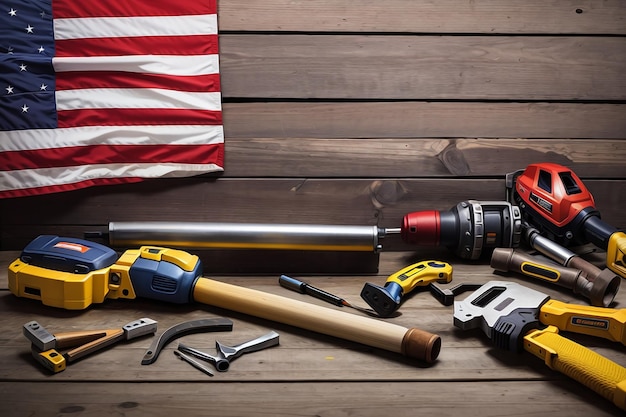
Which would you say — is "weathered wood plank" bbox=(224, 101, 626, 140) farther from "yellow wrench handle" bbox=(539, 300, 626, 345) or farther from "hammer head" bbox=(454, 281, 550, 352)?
"yellow wrench handle" bbox=(539, 300, 626, 345)

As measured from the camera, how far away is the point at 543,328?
4.81 feet

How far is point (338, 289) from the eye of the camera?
1.78m

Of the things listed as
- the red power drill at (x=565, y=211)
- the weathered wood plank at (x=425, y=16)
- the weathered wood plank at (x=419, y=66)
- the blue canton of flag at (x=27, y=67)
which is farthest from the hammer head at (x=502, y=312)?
the blue canton of flag at (x=27, y=67)

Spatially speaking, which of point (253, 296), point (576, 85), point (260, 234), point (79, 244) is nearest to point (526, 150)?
point (576, 85)

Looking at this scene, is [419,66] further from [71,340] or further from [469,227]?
[71,340]

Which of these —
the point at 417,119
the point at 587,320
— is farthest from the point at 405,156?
the point at 587,320

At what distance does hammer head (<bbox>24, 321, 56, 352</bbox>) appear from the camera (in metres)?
1.31

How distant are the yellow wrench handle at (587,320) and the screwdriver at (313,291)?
1.41 feet

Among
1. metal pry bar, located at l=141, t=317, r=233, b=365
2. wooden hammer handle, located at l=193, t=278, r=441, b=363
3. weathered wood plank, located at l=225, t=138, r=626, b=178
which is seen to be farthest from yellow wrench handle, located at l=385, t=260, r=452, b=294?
metal pry bar, located at l=141, t=317, r=233, b=365

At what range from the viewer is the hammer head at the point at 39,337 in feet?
4.29

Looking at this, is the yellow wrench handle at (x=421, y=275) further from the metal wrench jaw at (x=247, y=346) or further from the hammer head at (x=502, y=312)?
the metal wrench jaw at (x=247, y=346)

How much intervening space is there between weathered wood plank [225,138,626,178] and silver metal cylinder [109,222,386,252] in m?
0.23

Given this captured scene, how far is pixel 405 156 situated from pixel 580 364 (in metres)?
0.95

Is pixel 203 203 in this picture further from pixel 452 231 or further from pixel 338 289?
pixel 452 231
